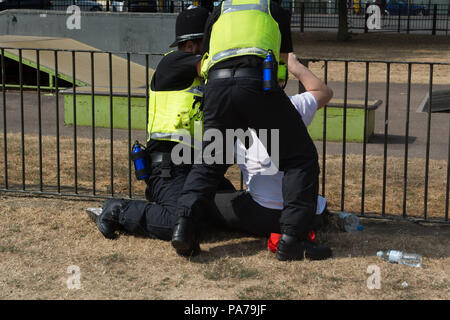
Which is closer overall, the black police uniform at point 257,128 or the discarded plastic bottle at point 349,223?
the black police uniform at point 257,128

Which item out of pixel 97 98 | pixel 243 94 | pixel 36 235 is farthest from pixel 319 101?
pixel 97 98

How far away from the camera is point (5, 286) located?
14.3ft

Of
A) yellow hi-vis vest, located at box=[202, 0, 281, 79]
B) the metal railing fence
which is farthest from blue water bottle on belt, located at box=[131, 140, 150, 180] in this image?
yellow hi-vis vest, located at box=[202, 0, 281, 79]

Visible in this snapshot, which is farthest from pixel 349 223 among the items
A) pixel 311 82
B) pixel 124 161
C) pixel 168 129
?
pixel 124 161

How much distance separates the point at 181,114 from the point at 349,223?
1.54m

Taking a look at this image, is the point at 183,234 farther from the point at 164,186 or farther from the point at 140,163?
the point at 140,163

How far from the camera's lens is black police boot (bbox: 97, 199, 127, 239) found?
5.23 meters

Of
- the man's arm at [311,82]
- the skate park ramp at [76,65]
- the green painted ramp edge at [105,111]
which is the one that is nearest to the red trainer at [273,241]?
the man's arm at [311,82]

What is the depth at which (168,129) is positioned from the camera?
534cm

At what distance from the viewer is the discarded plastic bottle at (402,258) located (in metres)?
4.78

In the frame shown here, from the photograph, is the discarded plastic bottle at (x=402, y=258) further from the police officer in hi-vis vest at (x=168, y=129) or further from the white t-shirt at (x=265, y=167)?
the police officer in hi-vis vest at (x=168, y=129)

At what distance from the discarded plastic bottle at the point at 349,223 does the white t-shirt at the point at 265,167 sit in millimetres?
438

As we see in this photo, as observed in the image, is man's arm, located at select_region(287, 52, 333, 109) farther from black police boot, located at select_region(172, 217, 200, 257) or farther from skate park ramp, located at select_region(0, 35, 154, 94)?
skate park ramp, located at select_region(0, 35, 154, 94)
